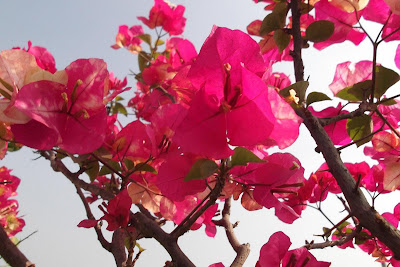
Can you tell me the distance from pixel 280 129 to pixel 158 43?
1.41 metres

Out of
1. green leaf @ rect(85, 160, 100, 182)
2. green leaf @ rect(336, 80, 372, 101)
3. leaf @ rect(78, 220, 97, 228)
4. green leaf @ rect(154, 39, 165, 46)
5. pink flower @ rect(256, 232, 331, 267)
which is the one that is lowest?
leaf @ rect(78, 220, 97, 228)

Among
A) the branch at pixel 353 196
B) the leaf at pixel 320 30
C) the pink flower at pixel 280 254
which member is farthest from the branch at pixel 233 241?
the leaf at pixel 320 30

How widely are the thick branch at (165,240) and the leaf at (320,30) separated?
23.7 inches

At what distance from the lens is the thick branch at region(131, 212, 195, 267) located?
1.82 ft

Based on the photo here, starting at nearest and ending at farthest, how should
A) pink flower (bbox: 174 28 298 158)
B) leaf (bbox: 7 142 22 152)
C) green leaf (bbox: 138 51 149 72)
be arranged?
pink flower (bbox: 174 28 298 158) → leaf (bbox: 7 142 22 152) → green leaf (bbox: 138 51 149 72)

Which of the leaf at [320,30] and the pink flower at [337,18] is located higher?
the pink flower at [337,18]

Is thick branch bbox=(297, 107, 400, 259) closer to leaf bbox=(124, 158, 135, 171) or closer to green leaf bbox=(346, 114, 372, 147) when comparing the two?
green leaf bbox=(346, 114, 372, 147)

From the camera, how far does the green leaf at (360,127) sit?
80 centimetres

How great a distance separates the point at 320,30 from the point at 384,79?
24cm

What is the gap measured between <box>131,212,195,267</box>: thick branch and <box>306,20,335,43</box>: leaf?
0.60 m

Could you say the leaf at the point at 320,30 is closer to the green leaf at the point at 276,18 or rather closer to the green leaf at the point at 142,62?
the green leaf at the point at 276,18

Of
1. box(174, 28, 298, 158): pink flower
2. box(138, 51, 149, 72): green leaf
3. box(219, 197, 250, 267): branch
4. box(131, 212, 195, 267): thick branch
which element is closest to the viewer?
box(174, 28, 298, 158): pink flower

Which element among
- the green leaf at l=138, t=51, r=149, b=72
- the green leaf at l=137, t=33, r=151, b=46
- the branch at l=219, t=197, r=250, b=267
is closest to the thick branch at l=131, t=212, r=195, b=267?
the branch at l=219, t=197, r=250, b=267

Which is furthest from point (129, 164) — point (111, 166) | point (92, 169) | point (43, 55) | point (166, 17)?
point (166, 17)
